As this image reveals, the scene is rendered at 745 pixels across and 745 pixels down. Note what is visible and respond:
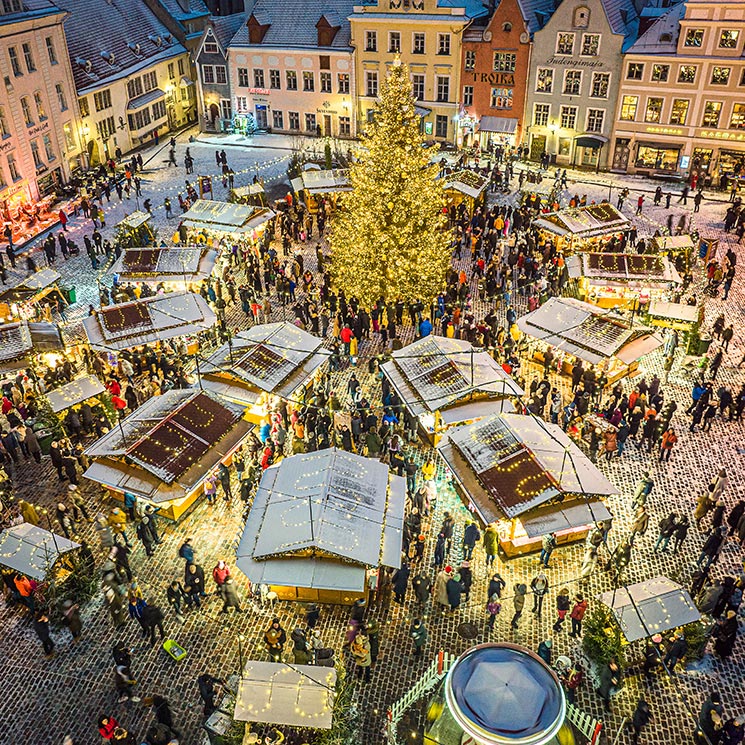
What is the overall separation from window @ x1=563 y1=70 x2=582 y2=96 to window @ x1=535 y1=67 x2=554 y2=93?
89cm

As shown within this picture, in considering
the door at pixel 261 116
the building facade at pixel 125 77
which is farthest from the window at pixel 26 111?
the door at pixel 261 116

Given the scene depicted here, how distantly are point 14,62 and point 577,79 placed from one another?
33007 millimetres

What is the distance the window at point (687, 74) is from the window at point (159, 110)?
36.8 meters

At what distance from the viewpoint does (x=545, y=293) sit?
2923cm

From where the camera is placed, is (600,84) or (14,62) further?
(600,84)

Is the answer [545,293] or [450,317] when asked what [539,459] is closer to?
[450,317]

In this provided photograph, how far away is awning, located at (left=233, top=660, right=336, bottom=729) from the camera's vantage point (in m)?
12.4

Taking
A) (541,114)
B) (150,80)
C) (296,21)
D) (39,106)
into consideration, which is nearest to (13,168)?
(39,106)

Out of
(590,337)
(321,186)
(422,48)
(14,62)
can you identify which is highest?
(14,62)

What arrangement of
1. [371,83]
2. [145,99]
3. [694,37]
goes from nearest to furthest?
1. [694,37]
2. [371,83]
3. [145,99]

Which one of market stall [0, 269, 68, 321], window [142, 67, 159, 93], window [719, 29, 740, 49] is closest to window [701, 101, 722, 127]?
window [719, 29, 740, 49]

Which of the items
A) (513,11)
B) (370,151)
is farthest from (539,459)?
(513,11)

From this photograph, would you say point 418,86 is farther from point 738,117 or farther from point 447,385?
point 447,385

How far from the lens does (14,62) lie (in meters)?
37.9
